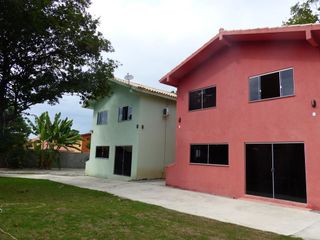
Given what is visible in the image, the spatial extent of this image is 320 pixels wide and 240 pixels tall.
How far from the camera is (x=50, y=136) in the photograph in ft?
103

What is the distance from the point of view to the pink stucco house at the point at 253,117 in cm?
1093

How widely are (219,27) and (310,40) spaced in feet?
14.5

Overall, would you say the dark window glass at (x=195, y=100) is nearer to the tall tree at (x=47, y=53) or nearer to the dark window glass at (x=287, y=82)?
the dark window glass at (x=287, y=82)

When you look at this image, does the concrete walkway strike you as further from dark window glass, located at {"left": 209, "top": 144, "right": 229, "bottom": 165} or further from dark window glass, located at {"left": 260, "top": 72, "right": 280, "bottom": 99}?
dark window glass, located at {"left": 260, "top": 72, "right": 280, "bottom": 99}

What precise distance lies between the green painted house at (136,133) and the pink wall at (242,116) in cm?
344

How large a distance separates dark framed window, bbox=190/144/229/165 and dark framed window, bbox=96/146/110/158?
29.0 ft

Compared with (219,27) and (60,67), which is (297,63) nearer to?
(219,27)

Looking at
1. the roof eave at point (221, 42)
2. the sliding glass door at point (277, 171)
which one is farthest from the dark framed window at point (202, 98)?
the sliding glass door at point (277, 171)

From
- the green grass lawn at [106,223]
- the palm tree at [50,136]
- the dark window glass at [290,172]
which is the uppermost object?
the palm tree at [50,136]

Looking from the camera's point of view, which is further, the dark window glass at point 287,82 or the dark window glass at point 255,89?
the dark window glass at point 255,89

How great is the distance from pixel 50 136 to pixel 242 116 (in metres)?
23.9

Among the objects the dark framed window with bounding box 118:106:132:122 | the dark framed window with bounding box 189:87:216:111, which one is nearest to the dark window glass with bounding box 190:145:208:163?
the dark framed window with bounding box 189:87:216:111

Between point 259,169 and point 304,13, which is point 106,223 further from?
Result: point 304,13

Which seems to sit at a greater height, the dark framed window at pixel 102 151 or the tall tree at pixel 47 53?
the tall tree at pixel 47 53
